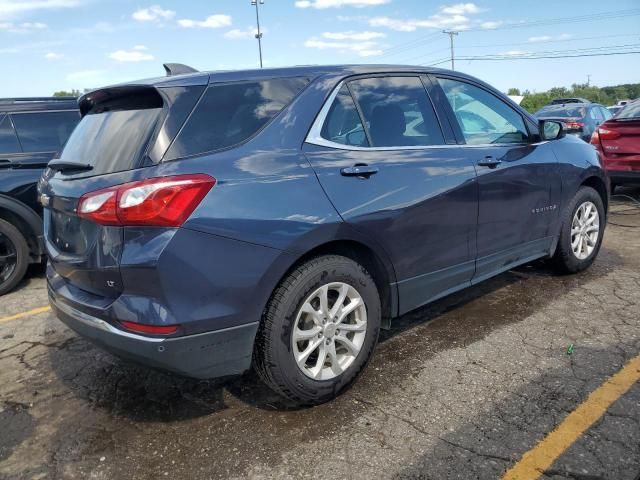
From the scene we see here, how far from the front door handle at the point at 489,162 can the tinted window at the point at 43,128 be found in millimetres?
4202

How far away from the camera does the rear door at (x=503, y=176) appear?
3.61 m

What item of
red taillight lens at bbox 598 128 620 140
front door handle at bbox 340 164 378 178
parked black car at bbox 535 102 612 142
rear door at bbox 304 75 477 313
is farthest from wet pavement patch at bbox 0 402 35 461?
parked black car at bbox 535 102 612 142

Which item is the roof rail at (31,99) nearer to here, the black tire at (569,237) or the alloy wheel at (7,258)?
the alloy wheel at (7,258)

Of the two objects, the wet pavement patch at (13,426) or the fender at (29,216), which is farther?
the fender at (29,216)

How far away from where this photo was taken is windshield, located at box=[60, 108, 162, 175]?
2.48m

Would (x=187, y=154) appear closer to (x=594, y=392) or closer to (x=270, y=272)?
(x=270, y=272)

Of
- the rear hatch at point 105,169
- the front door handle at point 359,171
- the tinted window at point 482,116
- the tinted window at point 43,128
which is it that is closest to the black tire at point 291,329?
the front door handle at point 359,171

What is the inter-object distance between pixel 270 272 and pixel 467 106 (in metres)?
2.13

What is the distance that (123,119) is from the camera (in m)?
2.71

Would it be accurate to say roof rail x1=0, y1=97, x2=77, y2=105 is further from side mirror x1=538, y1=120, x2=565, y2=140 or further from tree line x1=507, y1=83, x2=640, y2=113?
tree line x1=507, y1=83, x2=640, y2=113

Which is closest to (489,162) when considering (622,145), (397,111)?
(397,111)

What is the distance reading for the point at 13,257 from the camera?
523 centimetres

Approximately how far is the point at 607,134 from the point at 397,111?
5969mm

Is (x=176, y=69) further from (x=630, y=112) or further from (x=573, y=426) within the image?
(x=630, y=112)
